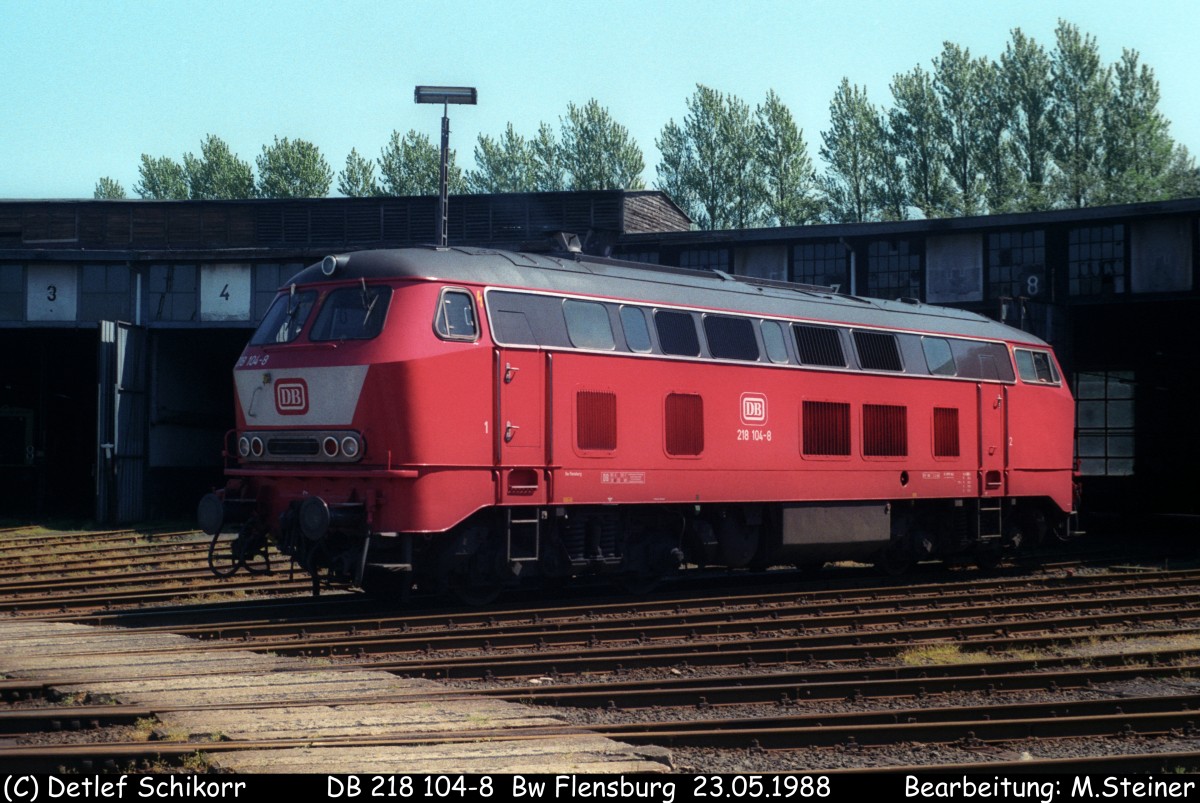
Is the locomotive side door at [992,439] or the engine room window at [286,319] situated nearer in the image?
the engine room window at [286,319]

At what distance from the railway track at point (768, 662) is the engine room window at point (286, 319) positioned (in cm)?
312

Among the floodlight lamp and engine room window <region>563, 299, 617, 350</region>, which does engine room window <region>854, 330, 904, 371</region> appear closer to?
engine room window <region>563, 299, 617, 350</region>

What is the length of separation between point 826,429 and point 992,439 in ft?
12.9

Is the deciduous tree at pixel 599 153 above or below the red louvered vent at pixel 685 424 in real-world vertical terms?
above

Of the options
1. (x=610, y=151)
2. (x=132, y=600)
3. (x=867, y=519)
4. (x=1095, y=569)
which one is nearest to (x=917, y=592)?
(x=867, y=519)

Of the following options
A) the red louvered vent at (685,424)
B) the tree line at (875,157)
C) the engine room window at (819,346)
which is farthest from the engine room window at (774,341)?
the tree line at (875,157)

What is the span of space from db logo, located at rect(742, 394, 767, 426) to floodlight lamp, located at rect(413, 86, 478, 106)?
859cm

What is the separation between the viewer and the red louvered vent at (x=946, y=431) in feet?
64.0

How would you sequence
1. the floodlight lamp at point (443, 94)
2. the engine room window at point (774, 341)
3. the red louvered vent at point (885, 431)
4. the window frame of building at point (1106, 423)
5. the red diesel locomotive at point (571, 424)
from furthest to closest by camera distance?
the window frame of building at point (1106, 423) → the floodlight lamp at point (443, 94) → the red louvered vent at point (885, 431) → the engine room window at point (774, 341) → the red diesel locomotive at point (571, 424)

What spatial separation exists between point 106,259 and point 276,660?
20.9m

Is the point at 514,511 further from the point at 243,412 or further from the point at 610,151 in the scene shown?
the point at 610,151

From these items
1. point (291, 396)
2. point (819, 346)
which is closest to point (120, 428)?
point (291, 396)

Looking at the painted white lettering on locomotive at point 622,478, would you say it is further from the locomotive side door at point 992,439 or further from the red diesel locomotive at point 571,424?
the locomotive side door at point 992,439

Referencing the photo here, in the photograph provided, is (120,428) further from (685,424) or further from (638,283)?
(685,424)
